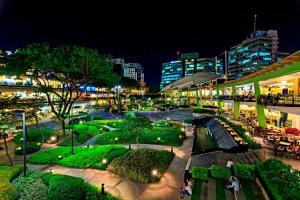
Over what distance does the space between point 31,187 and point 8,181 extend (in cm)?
166

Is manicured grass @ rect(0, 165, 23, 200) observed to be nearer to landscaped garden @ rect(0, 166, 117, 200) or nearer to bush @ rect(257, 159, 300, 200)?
landscaped garden @ rect(0, 166, 117, 200)

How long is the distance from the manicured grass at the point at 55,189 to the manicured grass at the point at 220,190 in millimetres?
5765

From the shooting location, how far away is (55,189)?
1054 cm

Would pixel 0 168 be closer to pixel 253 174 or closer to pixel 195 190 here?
pixel 195 190

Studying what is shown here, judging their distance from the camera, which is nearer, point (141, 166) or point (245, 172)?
point (245, 172)

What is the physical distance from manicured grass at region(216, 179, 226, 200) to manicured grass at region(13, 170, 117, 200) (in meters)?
5.77

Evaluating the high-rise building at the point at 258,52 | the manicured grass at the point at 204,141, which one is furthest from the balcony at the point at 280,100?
the high-rise building at the point at 258,52

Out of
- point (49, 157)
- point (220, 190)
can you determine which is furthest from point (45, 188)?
point (220, 190)

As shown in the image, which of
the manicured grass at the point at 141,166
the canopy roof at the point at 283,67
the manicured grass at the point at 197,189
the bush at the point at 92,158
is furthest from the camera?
the bush at the point at 92,158

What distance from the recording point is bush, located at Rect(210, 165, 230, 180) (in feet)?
39.0

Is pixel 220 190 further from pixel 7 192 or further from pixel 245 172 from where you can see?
pixel 7 192

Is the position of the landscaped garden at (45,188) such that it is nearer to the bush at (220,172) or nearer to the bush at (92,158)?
the bush at (92,158)

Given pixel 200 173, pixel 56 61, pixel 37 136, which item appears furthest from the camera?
pixel 37 136

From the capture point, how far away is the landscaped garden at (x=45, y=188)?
9.90m
